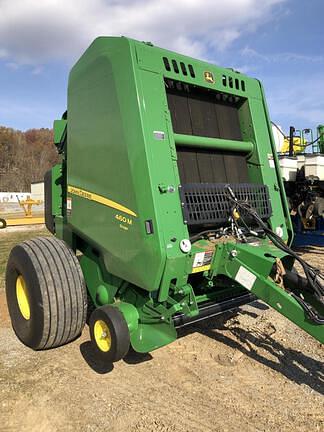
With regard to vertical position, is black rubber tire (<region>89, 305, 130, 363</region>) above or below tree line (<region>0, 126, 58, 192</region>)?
below

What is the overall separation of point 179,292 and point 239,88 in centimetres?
198

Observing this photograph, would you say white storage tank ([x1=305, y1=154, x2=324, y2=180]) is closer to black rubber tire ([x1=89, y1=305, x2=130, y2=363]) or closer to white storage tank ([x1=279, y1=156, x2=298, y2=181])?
white storage tank ([x1=279, y1=156, x2=298, y2=181])

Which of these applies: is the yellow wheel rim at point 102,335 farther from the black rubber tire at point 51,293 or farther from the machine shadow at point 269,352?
the machine shadow at point 269,352

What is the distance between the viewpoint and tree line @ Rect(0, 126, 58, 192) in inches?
2483

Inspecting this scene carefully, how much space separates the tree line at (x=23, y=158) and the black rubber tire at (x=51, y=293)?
192ft

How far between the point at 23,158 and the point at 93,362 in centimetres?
6951

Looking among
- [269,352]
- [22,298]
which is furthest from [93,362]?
[269,352]

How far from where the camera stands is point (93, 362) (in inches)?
135

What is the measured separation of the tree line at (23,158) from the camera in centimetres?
6306

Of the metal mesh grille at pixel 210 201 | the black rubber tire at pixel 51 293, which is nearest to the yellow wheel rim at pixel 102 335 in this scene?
the black rubber tire at pixel 51 293

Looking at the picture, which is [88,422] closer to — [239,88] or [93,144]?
[93,144]

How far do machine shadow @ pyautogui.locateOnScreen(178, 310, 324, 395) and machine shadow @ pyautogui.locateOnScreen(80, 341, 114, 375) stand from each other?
88 centimetres

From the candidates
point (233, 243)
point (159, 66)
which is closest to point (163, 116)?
point (159, 66)

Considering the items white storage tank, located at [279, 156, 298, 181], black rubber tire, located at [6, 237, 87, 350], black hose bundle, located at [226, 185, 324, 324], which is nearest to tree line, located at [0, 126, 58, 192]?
white storage tank, located at [279, 156, 298, 181]
